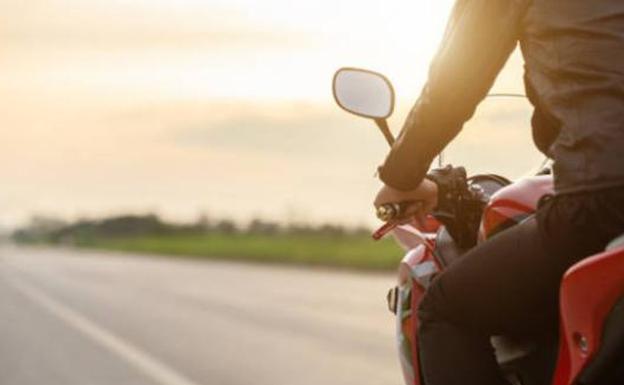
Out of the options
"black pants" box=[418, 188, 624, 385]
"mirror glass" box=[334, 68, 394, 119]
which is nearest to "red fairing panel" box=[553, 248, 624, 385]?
"black pants" box=[418, 188, 624, 385]

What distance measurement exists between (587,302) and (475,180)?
1.02 meters

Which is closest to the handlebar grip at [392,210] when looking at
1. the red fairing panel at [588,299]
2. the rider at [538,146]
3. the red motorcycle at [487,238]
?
the red motorcycle at [487,238]

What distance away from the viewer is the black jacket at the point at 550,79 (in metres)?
2.58

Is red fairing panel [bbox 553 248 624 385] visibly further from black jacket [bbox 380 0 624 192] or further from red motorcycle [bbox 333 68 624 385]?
black jacket [bbox 380 0 624 192]

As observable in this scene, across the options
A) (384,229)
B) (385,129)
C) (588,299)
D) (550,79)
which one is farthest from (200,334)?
(588,299)

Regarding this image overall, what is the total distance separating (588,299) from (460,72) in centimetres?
61

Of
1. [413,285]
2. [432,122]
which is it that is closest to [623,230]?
[432,122]

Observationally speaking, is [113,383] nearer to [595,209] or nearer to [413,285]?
[413,285]

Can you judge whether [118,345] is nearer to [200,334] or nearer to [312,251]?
[200,334]

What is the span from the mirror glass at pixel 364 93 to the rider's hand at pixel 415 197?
0.23 metres

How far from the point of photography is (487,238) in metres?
2.96

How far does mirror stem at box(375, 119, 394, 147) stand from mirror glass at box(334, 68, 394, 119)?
11 mm

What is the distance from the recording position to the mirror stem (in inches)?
132

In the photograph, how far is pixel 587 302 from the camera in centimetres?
251
